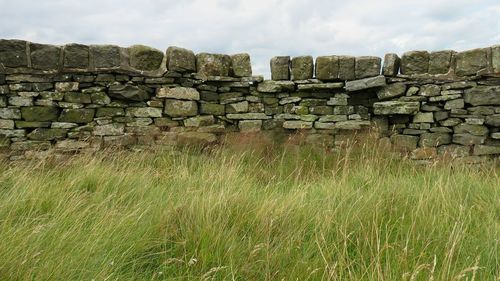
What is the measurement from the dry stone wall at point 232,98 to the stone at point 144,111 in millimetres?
15

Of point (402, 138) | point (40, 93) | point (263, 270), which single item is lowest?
point (263, 270)

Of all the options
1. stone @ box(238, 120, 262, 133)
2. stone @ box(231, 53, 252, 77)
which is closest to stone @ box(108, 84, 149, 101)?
stone @ box(231, 53, 252, 77)

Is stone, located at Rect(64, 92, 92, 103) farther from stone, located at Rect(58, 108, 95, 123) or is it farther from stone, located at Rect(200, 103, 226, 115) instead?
stone, located at Rect(200, 103, 226, 115)

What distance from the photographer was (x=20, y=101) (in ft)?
18.9

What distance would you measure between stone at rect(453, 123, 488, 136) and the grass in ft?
8.31

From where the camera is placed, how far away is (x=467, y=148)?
6.21 metres

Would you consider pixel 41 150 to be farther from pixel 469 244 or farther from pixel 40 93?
pixel 469 244

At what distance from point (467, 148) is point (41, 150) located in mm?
6422

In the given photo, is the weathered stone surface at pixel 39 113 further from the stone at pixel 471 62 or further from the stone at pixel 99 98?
the stone at pixel 471 62

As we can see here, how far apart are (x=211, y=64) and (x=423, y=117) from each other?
344 cm

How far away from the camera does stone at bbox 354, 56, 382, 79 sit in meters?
6.28

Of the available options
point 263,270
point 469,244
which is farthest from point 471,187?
point 263,270

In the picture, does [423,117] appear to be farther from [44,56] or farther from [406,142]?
[44,56]

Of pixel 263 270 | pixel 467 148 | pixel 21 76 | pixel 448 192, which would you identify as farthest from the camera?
pixel 467 148
